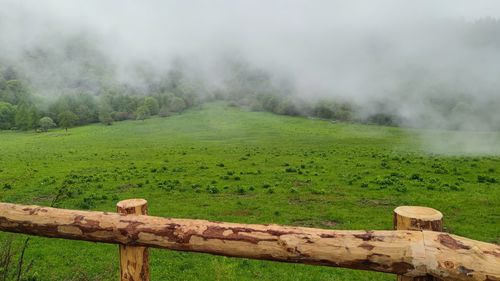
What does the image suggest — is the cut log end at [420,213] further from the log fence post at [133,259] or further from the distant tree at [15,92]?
the distant tree at [15,92]

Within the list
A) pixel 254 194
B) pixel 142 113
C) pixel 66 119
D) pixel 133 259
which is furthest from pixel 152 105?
pixel 133 259

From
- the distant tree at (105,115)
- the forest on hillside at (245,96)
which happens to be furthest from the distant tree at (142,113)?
the distant tree at (105,115)

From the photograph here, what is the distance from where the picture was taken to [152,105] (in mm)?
122000

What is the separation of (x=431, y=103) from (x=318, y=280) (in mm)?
94906

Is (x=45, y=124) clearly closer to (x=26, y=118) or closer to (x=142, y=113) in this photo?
(x=26, y=118)

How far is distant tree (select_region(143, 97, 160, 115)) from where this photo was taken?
120844 mm

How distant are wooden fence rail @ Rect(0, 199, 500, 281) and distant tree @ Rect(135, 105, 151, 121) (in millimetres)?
111853

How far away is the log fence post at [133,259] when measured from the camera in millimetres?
4746

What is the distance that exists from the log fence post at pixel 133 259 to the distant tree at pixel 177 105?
120 metres

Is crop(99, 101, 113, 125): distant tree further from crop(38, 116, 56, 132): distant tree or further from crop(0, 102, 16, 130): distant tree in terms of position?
crop(0, 102, 16, 130): distant tree

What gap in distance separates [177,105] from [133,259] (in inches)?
4853

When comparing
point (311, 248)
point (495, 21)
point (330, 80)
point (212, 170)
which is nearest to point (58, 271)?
point (311, 248)

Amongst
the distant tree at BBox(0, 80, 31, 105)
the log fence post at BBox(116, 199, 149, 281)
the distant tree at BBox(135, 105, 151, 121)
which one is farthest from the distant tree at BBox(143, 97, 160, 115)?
the log fence post at BBox(116, 199, 149, 281)

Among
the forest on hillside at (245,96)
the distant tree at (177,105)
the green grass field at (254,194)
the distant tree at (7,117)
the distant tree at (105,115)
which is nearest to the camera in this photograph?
the green grass field at (254,194)
